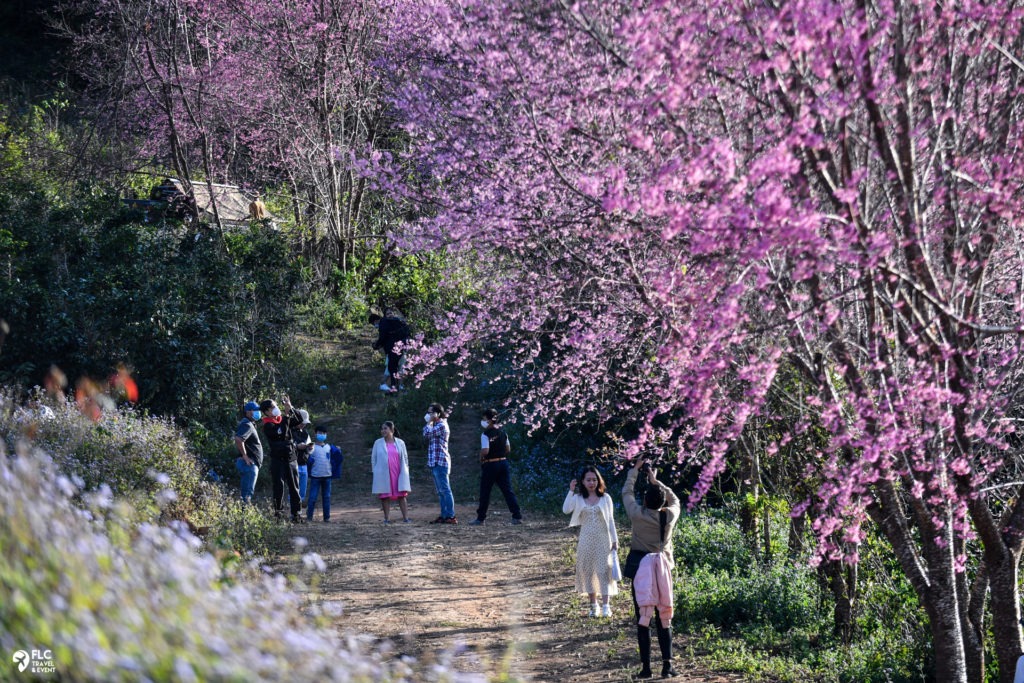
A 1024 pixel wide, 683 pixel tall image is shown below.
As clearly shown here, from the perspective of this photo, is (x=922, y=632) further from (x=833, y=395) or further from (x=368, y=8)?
(x=368, y=8)

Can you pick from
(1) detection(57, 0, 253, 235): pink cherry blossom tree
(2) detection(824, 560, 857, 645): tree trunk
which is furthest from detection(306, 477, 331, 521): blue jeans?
(1) detection(57, 0, 253, 235): pink cherry blossom tree

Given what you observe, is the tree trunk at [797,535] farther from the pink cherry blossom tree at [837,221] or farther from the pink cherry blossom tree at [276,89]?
the pink cherry blossom tree at [276,89]

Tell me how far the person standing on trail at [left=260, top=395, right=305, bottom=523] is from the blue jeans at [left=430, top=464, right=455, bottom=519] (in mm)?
1782

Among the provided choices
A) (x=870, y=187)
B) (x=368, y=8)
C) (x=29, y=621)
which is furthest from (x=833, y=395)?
(x=368, y=8)

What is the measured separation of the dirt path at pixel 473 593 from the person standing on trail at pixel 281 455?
1.54 ft

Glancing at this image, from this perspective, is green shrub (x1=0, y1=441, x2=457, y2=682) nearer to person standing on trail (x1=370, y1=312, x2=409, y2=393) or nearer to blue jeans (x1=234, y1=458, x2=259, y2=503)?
blue jeans (x1=234, y1=458, x2=259, y2=503)

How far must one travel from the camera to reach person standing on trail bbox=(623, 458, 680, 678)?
343 inches

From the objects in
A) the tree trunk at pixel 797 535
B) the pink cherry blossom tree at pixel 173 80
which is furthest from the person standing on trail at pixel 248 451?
the pink cherry blossom tree at pixel 173 80

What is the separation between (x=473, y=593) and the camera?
36.9 ft

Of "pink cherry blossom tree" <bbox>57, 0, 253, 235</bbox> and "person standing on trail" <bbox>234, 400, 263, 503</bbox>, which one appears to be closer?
"person standing on trail" <bbox>234, 400, 263, 503</bbox>

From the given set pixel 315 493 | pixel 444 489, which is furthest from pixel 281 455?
pixel 444 489

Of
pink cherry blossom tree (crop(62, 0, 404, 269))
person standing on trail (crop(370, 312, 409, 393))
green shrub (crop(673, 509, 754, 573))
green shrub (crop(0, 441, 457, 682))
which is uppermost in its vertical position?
pink cherry blossom tree (crop(62, 0, 404, 269))

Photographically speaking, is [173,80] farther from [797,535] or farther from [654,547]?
[654,547]

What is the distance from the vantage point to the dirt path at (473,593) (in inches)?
365
